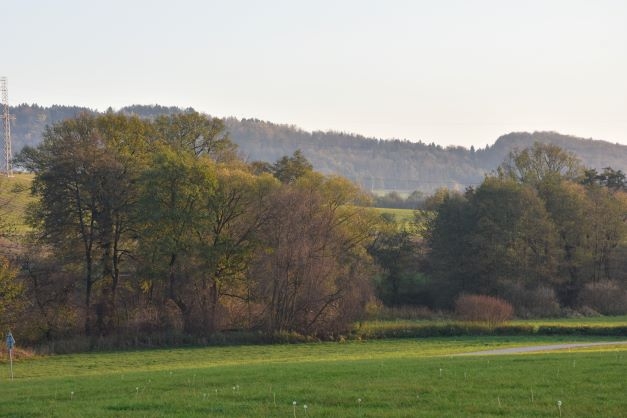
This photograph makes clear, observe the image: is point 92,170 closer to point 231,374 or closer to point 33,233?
point 33,233

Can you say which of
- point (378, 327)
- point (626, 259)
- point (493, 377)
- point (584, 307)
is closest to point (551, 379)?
point (493, 377)

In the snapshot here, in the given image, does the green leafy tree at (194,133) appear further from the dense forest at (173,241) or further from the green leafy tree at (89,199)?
the green leafy tree at (89,199)

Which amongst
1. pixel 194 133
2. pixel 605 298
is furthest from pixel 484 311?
pixel 194 133

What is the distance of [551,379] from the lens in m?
20.7

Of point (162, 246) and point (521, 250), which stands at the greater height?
point (162, 246)

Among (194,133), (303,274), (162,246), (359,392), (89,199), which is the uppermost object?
(194,133)

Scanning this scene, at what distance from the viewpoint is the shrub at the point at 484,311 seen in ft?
196

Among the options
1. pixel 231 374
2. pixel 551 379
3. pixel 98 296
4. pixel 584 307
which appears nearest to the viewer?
pixel 551 379

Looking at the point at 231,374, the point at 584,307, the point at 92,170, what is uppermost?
the point at 92,170

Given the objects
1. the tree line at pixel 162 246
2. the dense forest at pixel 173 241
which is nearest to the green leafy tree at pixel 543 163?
the dense forest at pixel 173 241

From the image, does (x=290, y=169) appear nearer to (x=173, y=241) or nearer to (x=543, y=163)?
(x=173, y=241)

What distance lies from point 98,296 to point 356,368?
35.4 m

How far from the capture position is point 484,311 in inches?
2382

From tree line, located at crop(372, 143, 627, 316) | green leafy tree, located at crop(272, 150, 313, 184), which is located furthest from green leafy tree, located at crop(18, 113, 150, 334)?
tree line, located at crop(372, 143, 627, 316)
